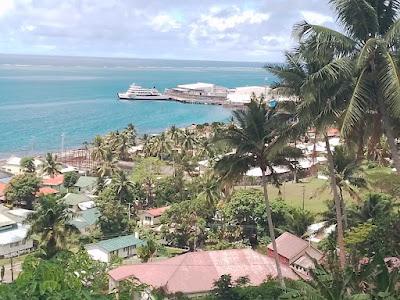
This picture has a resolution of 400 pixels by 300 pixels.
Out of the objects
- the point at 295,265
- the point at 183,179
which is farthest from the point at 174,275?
the point at 183,179

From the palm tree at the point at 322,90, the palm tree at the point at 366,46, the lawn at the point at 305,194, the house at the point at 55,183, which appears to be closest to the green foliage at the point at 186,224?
the lawn at the point at 305,194

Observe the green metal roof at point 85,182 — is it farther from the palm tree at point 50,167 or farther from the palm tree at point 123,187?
the palm tree at point 123,187

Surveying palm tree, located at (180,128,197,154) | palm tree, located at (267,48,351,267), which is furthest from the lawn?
palm tree, located at (267,48,351,267)

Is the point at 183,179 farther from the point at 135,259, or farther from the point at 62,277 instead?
the point at 62,277

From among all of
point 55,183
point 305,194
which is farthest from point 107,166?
point 305,194

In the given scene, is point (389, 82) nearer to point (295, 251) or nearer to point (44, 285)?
point (44, 285)

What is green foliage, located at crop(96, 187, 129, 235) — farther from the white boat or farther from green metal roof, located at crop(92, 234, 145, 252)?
the white boat
